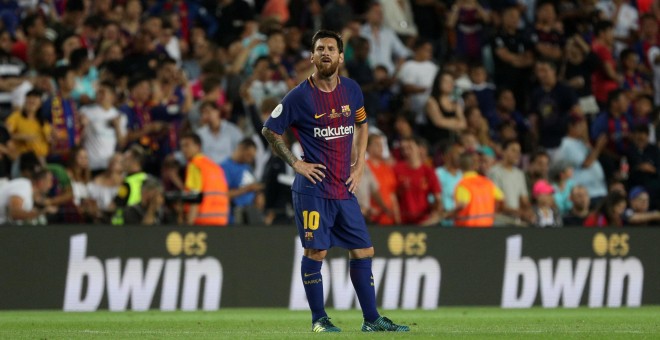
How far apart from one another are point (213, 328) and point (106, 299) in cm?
417

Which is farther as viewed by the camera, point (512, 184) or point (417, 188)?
point (512, 184)

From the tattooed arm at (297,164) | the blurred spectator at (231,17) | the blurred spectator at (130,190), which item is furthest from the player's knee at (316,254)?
the blurred spectator at (231,17)

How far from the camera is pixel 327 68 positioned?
9836 mm

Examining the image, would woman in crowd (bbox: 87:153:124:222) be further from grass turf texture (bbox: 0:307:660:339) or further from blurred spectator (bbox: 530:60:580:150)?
blurred spectator (bbox: 530:60:580:150)

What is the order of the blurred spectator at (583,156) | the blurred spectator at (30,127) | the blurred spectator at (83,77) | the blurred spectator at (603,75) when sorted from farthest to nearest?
the blurred spectator at (603,75), the blurred spectator at (583,156), the blurred spectator at (83,77), the blurred spectator at (30,127)

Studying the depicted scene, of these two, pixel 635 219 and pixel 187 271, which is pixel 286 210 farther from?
pixel 635 219

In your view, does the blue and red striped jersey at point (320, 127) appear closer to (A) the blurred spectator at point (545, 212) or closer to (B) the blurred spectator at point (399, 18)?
(A) the blurred spectator at point (545, 212)

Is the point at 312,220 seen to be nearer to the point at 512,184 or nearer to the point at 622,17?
→ the point at 512,184

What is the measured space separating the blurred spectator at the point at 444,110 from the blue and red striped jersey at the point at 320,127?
30.0ft

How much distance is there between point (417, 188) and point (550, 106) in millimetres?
4157

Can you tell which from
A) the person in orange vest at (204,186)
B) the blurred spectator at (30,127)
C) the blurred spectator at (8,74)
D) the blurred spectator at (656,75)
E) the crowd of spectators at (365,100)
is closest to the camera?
the person in orange vest at (204,186)

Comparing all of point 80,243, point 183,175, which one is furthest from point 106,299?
point 183,175

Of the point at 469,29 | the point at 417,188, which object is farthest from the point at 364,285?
the point at 469,29

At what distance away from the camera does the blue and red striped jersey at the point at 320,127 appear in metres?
9.94
